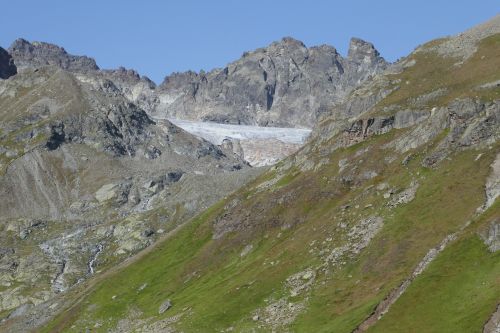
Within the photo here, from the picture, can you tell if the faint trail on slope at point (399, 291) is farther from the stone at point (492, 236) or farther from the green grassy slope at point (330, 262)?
the stone at point (492, 236)

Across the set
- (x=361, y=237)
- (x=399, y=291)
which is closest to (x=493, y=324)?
(x=399, y=291)

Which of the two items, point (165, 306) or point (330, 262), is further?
point (165, 306)

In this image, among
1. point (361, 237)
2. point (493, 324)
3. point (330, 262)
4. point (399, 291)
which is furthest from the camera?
point (361, 237)

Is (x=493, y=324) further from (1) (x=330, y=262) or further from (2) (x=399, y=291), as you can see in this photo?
(1) (x=330, y=262)

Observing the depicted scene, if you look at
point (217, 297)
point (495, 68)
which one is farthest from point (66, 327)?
point (495, 68)

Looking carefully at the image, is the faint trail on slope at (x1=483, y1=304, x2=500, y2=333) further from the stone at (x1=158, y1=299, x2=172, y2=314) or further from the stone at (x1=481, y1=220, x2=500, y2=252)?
the stone at (x1=158, y1=299, x2=172, y2=314)

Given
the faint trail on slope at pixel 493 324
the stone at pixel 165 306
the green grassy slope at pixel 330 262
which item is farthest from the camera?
the stone at pixel 165 306

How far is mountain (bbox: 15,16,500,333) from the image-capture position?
3191 inches

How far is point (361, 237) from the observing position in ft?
350

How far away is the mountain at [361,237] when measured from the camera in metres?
81.1

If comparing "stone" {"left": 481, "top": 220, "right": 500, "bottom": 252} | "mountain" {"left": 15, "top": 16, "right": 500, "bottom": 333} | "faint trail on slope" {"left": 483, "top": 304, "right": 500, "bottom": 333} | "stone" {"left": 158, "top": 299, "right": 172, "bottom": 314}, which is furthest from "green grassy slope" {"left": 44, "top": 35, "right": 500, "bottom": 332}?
"stone" {"left": 158, "top": 299, "right": 172, "bottom": 314}

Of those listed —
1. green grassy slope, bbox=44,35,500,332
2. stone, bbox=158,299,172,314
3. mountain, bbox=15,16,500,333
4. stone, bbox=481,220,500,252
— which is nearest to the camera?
green grassy slope, bbox=44,35,500,332

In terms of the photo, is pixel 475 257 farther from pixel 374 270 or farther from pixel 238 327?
pixel 238 327

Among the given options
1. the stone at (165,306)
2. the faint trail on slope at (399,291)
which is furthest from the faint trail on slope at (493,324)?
the stone at (165,306)
